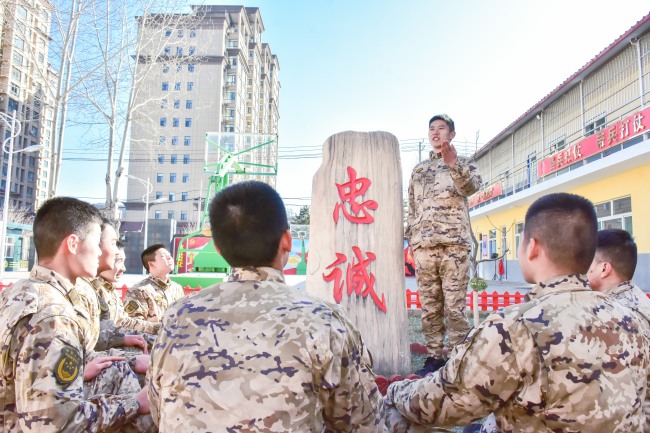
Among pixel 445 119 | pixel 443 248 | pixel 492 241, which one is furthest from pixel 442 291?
pixel 492 241

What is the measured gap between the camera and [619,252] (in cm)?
228

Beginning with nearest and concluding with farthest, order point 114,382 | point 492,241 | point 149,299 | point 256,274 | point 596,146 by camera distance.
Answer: point 256,274
point 114,382
point 149,299
point 596,146
point 492,241

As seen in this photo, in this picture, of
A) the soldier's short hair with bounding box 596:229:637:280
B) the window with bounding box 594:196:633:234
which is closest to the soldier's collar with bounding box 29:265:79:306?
the soldier's short hair with bounding box 596:229:637:280

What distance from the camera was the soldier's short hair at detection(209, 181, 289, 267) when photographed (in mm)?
1302

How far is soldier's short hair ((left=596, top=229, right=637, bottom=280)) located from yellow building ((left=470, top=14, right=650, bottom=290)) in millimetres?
4194

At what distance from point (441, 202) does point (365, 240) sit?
0.67 m

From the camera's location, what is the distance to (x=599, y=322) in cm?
125

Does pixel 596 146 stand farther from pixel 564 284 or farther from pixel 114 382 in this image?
pixel 114 382

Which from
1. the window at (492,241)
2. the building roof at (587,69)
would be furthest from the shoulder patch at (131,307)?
the window at (492,241)

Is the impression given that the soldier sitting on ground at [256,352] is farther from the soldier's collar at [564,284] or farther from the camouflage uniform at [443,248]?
the camouflage uniform at [443,248]

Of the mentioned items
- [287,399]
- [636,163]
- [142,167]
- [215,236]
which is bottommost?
[287,399]

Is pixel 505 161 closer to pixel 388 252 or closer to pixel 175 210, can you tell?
pixel 388 252

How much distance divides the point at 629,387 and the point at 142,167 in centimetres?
4642

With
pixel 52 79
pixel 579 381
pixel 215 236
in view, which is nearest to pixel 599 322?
pixel 579 381
